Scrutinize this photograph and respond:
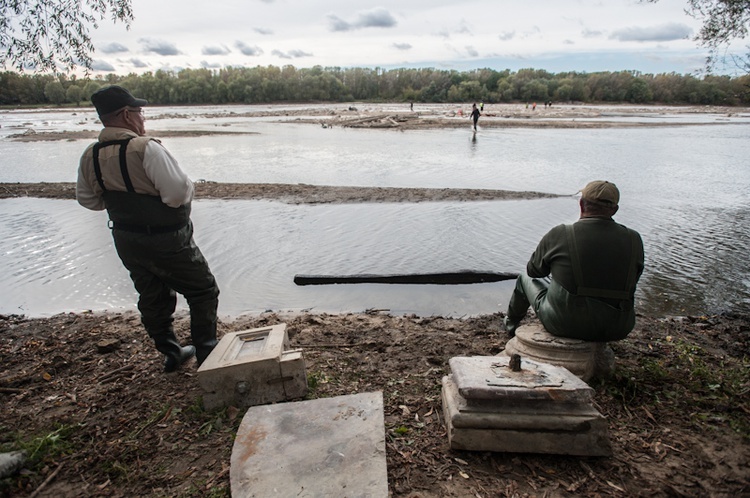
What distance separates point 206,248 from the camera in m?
7.82

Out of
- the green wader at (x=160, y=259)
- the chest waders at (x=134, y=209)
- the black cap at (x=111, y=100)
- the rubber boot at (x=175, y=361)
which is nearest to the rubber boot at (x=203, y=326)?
the green wader at (x=160, y=259)

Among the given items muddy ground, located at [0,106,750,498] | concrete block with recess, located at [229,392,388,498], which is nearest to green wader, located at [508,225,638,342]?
muddy ground, located at [0,106,750,498]

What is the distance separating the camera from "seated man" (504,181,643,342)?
3209mm

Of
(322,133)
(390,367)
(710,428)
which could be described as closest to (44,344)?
(390,367)

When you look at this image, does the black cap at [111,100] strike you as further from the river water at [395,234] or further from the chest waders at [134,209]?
the river water at [395,234]

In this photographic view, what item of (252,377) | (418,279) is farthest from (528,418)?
(418,279)

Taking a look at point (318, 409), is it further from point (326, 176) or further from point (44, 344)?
point (326, 176)

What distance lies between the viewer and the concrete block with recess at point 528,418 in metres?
2.63

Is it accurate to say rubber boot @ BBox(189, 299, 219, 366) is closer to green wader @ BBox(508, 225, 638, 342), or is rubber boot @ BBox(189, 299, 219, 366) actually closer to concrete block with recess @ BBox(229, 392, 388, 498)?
concrete block with recess @ BBox(229, 392, 388, 498)

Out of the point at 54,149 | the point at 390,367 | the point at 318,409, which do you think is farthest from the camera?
the point at 54,149

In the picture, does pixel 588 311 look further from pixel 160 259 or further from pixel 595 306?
pixel 160 259

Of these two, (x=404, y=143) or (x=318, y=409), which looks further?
(x=404, y=143)

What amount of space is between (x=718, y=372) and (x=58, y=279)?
25.9 ft

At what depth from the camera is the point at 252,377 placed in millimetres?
3279
